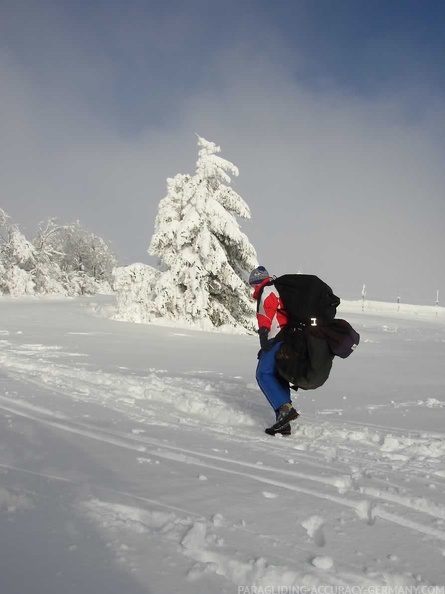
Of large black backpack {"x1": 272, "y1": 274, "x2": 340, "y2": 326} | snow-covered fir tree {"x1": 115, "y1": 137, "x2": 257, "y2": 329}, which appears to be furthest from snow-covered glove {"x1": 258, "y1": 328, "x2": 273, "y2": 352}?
snow-covered fir tree {"x1": 115, "y1": 137, "x2": 257, "y2": 329}

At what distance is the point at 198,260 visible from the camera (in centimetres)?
1848


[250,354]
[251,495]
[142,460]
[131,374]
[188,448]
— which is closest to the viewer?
[251,495]

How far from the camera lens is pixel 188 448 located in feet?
12.0

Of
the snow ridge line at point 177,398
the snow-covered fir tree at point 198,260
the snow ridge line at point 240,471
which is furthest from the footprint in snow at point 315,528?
the snow-covered fir tree at point 198,260

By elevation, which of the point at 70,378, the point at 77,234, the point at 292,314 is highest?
the point at 77,234

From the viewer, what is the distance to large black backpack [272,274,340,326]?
4238 mm

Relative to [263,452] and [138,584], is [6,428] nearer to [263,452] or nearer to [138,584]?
[263,452]

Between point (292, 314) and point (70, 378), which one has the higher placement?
point (292, 314)

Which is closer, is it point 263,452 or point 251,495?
point 251,495

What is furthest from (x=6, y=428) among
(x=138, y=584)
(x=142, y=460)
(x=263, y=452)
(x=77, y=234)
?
→ (x=77, y=234)

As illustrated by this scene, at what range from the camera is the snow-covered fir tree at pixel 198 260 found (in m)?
18.4

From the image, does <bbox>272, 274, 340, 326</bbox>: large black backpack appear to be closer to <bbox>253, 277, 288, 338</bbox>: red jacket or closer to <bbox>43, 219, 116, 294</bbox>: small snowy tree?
<bbox>253, 277, 288, 338</bbox>: red jacket

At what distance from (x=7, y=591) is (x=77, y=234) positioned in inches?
1893

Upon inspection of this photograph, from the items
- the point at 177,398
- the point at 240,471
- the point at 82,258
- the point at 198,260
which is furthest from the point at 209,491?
the point at 82,258
